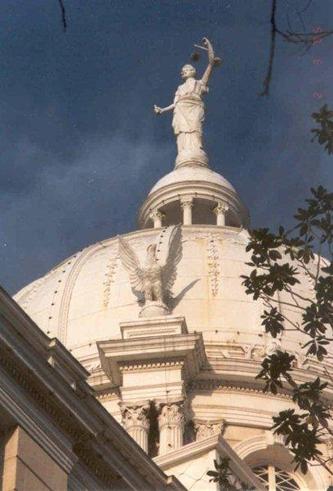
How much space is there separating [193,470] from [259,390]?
24.3m

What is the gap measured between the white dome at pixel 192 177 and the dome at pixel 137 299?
20.9ft

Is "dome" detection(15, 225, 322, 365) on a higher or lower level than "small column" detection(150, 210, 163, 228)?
lower

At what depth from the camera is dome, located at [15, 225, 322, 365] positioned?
60.9 meters

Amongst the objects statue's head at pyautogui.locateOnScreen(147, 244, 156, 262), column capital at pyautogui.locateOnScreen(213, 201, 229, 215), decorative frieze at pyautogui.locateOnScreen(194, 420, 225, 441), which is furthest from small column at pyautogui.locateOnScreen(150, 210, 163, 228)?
decorative frieze at pyautogui.locateOnScreen(194, 420, 225, 441)

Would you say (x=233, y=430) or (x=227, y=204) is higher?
(x=227, y=204)

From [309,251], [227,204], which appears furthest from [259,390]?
[309,251]

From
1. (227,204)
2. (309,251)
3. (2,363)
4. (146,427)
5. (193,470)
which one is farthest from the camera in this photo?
(227,204)

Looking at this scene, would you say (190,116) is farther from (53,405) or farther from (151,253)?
(53,405)

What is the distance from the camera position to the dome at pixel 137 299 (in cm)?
6088

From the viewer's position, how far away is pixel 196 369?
57.4 m

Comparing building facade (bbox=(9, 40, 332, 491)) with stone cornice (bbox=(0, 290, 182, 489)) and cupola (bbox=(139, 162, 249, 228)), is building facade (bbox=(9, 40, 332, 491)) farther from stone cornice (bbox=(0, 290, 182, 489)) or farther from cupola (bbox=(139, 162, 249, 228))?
stone cornice (bbox=(0, 290, 182, 489))

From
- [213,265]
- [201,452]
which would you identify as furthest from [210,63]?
[201,452]

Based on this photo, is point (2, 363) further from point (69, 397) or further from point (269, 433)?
point (269, 433)

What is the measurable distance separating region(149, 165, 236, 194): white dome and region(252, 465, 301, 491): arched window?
18768 millimetres
